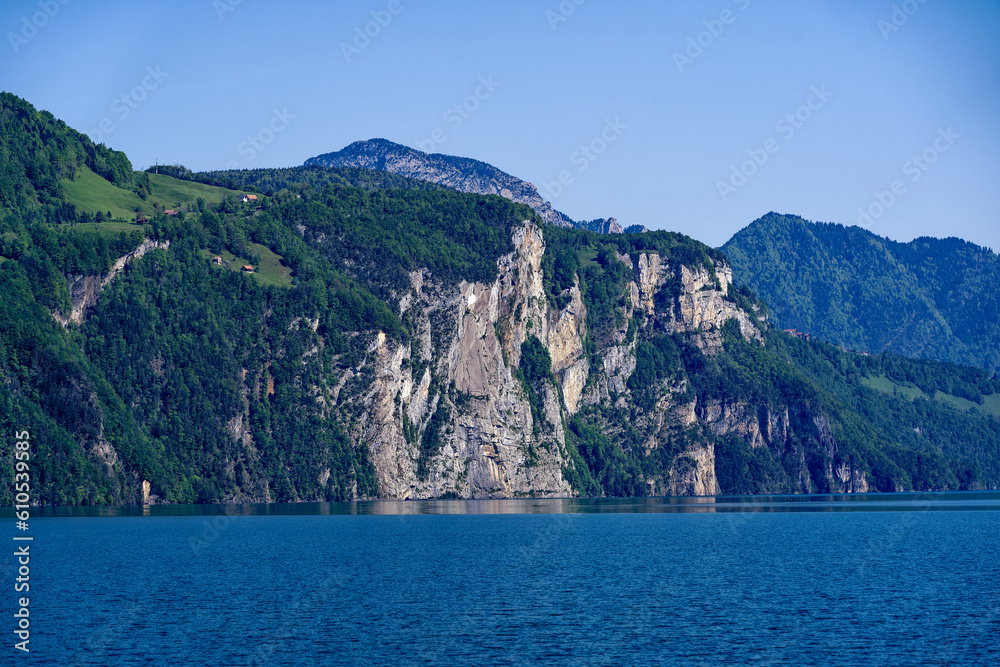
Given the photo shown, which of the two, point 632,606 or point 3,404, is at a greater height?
point 3,404

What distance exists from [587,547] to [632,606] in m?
38.1

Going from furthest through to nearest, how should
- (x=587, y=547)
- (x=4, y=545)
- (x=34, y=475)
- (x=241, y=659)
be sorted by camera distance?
(x=34, y=475), (x=587, y=547), (x=4, y=545), (x=241, y=659)

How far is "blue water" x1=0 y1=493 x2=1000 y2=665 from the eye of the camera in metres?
55.2

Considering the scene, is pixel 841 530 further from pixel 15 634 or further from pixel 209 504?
pixel 209 504

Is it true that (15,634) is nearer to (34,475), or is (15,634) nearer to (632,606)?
(632,606)

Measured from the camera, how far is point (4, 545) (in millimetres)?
92438

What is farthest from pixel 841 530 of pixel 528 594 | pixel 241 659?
pixel 241 659

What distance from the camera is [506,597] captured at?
71562 mm

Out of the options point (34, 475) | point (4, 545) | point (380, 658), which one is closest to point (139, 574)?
point (4, 545)

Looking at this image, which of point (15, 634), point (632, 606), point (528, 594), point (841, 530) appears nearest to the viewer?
point (15, 634)

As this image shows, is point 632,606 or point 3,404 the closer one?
point 632,606

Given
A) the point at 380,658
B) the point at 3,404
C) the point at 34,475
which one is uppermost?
the point at 3,404

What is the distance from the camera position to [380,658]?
2115 inches

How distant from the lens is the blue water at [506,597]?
55.2m
